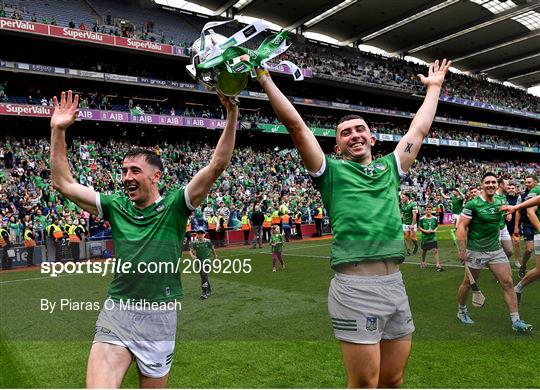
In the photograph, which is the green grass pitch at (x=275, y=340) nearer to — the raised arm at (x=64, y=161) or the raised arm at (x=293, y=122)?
the raised arm at (x=64, y=161)

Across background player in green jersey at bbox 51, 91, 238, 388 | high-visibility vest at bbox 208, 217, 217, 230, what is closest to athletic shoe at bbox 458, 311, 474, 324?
background player in green jersey at bbox 51, 91, 238, 388

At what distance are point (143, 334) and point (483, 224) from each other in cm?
555

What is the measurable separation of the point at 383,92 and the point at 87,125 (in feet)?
93.0

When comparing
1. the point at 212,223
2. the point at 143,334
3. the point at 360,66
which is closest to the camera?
the point at 143,334

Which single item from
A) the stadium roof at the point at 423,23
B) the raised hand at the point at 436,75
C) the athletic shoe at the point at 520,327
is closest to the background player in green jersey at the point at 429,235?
the athletic shoe at the point at 520,327

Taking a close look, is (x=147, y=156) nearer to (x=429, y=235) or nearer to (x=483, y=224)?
(x=483, y=224)

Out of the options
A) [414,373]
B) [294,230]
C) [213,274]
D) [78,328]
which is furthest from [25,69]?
[414,373]

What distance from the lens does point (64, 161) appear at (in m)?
3.31

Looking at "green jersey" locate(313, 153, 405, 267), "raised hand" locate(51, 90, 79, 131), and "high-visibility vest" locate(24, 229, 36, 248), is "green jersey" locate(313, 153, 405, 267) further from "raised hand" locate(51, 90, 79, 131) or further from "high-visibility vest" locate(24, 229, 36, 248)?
"high-visibility vest" locate(24, 229, 36, 248)

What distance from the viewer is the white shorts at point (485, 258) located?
22.1ft

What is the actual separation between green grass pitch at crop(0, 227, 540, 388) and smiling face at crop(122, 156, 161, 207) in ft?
9.12

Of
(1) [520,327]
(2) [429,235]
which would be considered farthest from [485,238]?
(2) [429,235]

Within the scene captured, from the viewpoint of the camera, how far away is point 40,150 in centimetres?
2664

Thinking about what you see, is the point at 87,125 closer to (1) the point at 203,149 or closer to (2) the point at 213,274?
(1) the point at 203,149
